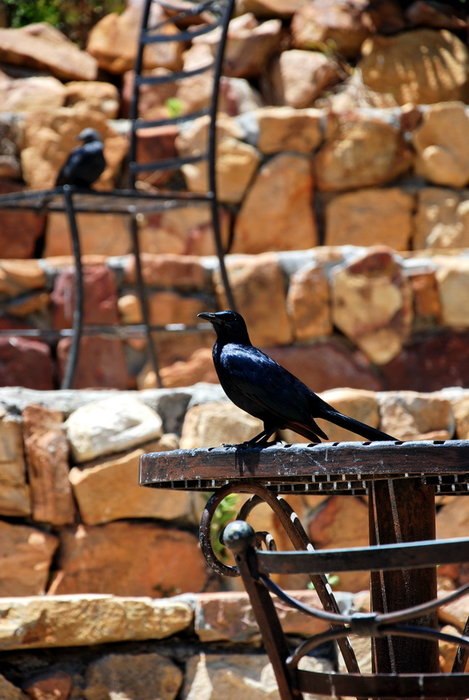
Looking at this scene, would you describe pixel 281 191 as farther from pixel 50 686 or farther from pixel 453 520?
pixel 50 686

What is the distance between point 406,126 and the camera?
5.21 m

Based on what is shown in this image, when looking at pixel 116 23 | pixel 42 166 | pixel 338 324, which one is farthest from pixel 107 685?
pixel 116 23

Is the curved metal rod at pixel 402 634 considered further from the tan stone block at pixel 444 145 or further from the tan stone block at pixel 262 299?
the tan stone block at pixel 444 145

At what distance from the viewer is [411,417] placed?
131 inches

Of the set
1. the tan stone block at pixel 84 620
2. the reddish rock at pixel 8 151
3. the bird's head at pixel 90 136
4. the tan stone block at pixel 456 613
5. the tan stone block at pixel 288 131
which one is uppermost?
the tan stone block at pixel 288 131

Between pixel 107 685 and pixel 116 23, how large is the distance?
4.14m

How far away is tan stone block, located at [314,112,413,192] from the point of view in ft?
16.7

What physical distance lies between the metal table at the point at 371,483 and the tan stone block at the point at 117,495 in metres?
1.16

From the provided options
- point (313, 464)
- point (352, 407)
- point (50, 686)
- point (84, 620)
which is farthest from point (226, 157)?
point (313, 464)

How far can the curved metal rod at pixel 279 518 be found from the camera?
Answer: 72.9 inches

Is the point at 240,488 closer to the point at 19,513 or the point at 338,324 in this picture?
the point at 19,513

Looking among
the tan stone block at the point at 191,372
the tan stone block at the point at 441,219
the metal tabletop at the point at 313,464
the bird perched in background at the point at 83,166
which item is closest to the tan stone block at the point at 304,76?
the tan stone block at the point at 441,219

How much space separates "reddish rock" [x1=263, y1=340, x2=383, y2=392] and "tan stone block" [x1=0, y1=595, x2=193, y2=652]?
5.35ft

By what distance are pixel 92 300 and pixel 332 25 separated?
2.32 meters
